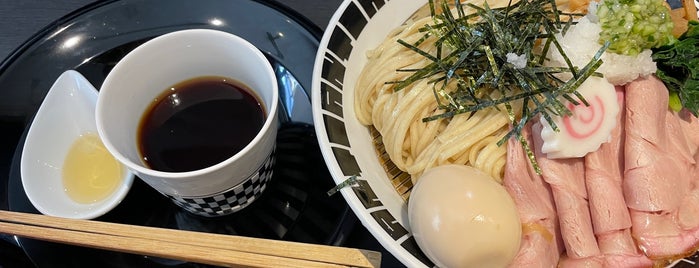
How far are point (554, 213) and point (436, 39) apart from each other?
62 centimetres

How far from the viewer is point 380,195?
1402 mm

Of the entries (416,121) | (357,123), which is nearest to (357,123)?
(357,123)

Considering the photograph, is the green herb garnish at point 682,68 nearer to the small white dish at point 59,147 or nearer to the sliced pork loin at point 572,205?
the sliced pork loin at point 572,205

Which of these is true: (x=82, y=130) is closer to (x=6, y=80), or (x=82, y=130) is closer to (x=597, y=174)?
(x=6, y=80)

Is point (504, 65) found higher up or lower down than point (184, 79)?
lower down

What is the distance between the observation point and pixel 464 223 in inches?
47.1

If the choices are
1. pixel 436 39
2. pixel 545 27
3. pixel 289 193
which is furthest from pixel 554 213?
pixel 289 193

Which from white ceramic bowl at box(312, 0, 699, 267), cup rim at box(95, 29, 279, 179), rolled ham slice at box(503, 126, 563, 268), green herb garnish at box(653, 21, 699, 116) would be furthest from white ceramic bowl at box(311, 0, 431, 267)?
green herb garnish at box(653, 21, 699, 116)

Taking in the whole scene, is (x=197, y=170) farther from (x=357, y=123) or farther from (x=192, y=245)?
(x=357, y=123)

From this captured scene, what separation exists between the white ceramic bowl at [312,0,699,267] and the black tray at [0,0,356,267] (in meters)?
0.15

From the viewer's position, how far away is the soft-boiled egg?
1.19 m

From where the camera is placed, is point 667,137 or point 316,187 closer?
point 667,137

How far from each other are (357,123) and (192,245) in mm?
618

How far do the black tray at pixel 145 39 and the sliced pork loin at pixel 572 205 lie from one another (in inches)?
21.8
